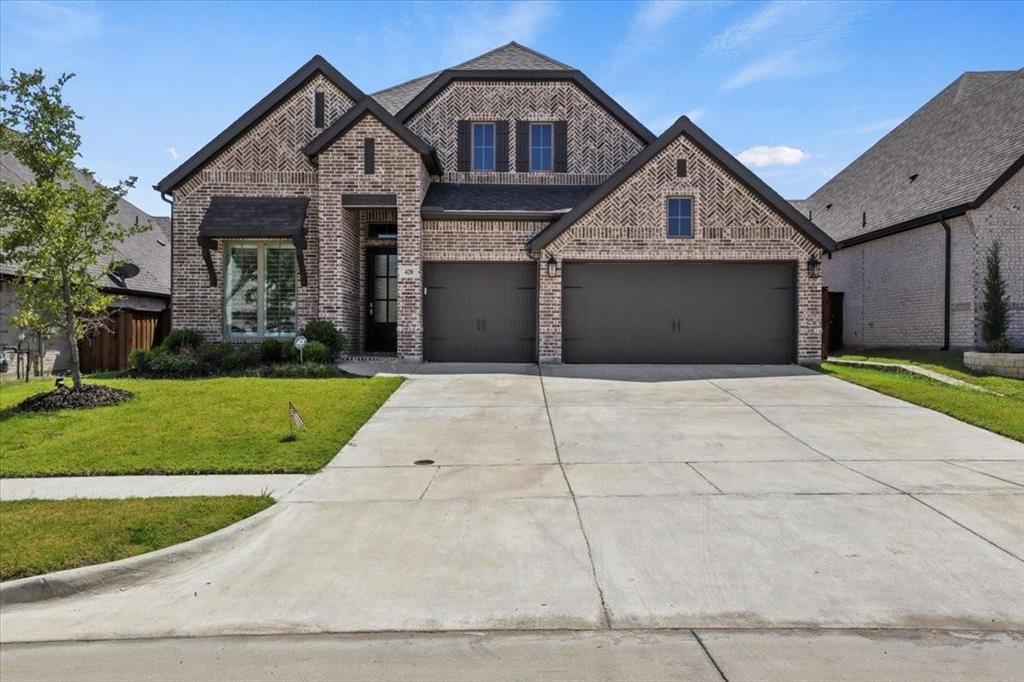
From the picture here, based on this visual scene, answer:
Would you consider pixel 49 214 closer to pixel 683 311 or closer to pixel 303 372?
pixel 303 372

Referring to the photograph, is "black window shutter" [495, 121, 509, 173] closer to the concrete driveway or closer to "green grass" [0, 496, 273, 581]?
the concrete driveway

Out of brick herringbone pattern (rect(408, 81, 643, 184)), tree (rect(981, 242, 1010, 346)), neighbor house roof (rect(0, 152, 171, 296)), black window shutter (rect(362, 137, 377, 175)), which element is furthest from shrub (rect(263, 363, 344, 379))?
tree (rect(981, 242, 1010, 346))

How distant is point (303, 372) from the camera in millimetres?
13531

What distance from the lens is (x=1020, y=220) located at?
1709 cm

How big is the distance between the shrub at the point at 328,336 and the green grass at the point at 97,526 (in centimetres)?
847

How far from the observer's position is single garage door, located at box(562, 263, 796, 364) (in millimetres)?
15641

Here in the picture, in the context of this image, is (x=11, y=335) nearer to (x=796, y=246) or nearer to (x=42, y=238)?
(x=42, y=238)

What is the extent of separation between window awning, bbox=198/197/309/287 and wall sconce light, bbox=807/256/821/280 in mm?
11813

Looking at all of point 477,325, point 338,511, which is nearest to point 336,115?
point 477,325

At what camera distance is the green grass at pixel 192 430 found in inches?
308

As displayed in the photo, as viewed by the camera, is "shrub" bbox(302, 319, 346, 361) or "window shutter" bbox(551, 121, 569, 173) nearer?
"shrub" bbox(302, 319, 346, 361)

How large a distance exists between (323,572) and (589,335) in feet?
A: 37.6

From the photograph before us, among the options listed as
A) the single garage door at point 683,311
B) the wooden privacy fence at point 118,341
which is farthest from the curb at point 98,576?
the wooden privacy fence at point 118,341

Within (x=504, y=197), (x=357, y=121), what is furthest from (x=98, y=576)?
(x=504, y=197)
